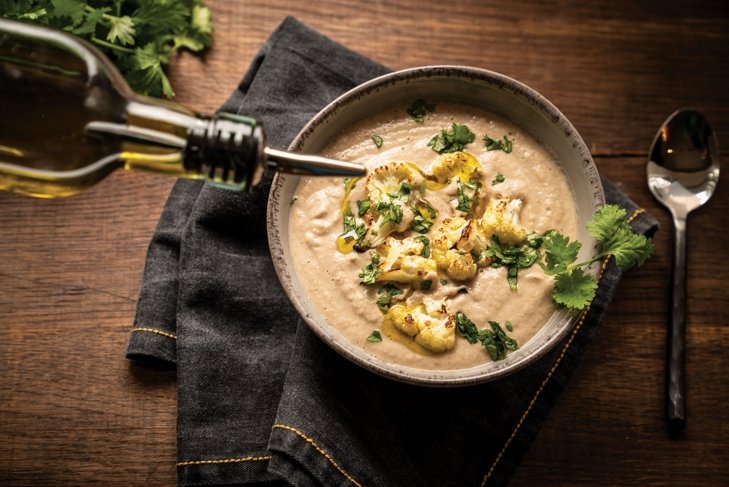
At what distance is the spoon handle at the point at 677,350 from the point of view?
265 centimetres

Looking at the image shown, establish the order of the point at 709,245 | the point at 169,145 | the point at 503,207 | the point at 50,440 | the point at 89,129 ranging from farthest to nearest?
the point at 709,245 < the point at 50,440 < the point at 503,207 < the point at 89,129 < the point at 169,145

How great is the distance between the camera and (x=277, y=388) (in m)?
2.59

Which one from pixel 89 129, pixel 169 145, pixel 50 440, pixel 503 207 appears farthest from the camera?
pixel 50 440

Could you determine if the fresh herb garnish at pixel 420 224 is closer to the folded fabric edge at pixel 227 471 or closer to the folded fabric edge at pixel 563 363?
the folded fabric edge at pixel 563 363

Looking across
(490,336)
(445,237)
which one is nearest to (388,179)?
(445,237)

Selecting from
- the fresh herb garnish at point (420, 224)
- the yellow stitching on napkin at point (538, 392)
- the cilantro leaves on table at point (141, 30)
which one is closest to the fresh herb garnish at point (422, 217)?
the fresh herb garnish at point (420, 224)

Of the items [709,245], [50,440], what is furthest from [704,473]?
[50,440]

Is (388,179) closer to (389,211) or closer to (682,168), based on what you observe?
(389,211)

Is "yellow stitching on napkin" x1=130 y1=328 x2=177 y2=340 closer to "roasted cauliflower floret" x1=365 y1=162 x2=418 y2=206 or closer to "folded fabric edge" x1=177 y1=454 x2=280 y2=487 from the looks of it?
"folded fabric edge" x1=177 y1=454 x2=280 y2=487

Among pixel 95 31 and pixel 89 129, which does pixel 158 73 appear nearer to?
pixel 95 31

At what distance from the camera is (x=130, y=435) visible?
2617mm

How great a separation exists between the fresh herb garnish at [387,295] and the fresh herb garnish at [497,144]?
23.5 inches

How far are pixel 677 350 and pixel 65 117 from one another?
2242 millimetres

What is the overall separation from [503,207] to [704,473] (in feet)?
4.22
